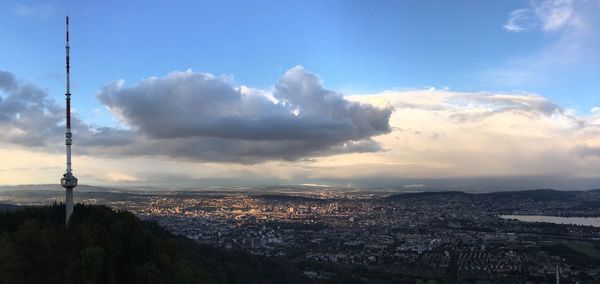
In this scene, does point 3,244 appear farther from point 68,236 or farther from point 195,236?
point 195,236

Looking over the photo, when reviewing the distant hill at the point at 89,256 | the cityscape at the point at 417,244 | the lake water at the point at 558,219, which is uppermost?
the distant hill at the point at 89,256

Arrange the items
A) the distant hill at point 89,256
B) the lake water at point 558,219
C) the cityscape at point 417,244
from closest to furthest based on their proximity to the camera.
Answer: the distant hill at point 89,256
the cityscape at point 417,244
the lake water at point 558,219

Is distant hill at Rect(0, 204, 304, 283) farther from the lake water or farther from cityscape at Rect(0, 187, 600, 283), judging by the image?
the lake water

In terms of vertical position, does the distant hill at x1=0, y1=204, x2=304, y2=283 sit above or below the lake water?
above

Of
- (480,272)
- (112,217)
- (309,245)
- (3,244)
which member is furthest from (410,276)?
(3,244)

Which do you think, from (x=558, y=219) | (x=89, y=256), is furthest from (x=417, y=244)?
(x=89, y=256)

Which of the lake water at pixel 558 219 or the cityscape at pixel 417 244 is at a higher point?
the cityscape at pixel 417 244

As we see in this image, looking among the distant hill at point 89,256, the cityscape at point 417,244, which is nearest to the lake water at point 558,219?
the cityscape at point 417,244

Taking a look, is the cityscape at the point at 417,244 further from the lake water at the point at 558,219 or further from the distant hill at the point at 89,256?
the distant hill at the point at 89,256

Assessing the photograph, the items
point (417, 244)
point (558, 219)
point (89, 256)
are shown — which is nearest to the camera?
point (89, 256)

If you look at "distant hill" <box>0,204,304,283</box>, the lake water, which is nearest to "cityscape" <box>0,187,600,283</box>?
the lake water

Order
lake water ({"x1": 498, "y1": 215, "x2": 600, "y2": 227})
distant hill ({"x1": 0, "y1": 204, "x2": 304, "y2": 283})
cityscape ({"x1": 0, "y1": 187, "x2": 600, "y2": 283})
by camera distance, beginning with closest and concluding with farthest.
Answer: distant hill ({"x1": 0, "y1": 204, "x2": 304, "y2": 283}) < cityscape ({"x1": 0, "y1": 187, "x2": 600, "y2": 283}) < lake water ({"x1": 498, "y1": 215, "x2": 600, "y2": 227})

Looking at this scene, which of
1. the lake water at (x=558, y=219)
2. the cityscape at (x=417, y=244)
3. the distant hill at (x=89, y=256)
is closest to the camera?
the distant hill at (x=89, y=256)

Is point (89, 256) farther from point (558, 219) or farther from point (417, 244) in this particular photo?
point (558, 219)
